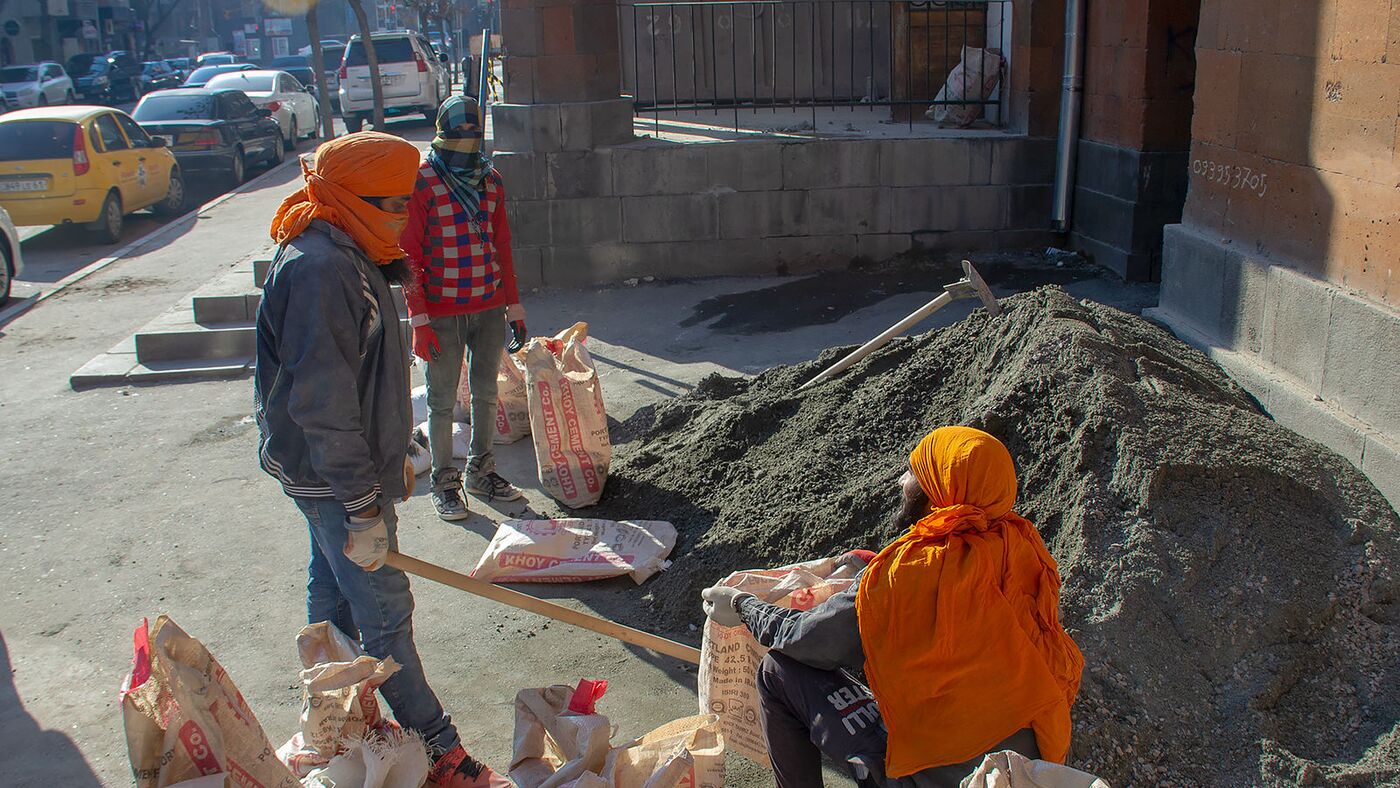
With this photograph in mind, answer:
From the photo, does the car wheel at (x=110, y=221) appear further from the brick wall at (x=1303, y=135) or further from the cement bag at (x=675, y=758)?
the cement bag at (x=675, y=758)

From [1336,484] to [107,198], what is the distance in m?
13.8

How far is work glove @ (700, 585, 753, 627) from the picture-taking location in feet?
10.3

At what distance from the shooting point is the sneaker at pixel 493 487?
18.2 ft

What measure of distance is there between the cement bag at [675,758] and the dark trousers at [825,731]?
6.6 inches

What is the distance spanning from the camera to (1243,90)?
553cm

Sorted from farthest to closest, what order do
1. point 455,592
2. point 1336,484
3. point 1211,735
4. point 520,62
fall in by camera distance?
1. point 520,62
2. point 455,592
3. point 1336,484
4. point 1211,735

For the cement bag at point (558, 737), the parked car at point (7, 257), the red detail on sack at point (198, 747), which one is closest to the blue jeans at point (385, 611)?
the cement bag at point (558, 737)

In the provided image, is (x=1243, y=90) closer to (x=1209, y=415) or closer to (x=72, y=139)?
(x=1209, y=415)

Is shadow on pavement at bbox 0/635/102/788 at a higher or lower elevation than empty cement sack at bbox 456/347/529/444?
lower

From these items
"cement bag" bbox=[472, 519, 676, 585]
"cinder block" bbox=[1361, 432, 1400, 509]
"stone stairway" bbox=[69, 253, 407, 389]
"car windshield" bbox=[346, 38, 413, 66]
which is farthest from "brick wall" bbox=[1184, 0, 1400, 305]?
"car windshield" bbox=[346, 38, 413, 66]

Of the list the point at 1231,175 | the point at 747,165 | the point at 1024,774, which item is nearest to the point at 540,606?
the point at 1024,774

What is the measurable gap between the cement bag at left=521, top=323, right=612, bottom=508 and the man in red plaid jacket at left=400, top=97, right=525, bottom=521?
0.89 ft

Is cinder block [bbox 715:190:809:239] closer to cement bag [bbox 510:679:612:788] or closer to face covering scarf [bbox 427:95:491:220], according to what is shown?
face covering scarf [bbox 427:95:491:220]

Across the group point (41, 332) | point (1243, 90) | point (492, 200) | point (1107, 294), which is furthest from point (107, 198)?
point (1243, 90)
